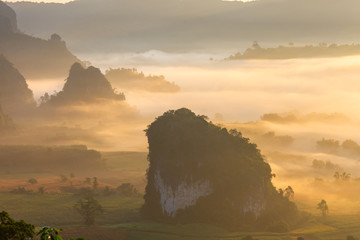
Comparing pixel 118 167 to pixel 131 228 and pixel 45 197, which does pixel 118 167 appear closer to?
pixel 45 197

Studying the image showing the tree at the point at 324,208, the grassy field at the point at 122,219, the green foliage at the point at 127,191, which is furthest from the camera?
the green foliage at the point at 127,191

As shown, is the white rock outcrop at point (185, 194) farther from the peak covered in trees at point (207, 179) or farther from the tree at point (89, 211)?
the tree at point (89, 211)

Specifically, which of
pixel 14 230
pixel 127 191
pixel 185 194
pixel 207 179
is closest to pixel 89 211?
pixel 185 194

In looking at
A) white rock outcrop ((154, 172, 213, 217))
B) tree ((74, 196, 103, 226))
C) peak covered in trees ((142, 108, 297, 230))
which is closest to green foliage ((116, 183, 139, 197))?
peak covered in trees ((142, 108, 297, 230))

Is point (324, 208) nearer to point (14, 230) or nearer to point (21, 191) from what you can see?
point (21, 191)

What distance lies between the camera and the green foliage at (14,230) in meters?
43.4

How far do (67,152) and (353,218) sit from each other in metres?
101

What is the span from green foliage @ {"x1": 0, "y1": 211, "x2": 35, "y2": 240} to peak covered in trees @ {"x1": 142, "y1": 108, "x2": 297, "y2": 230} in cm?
6873

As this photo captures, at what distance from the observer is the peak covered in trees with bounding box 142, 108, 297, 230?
111688mm

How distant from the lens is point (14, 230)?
143 ft

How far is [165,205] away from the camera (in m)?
116

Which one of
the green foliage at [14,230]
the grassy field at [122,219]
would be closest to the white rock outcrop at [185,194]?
the grassy field at [122,219]

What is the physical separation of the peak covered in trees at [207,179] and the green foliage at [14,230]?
68.7 meters

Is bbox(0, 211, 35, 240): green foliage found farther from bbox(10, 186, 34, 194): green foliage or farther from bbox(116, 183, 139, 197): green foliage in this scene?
bbox(116, 183, 139, 197): green foliage
